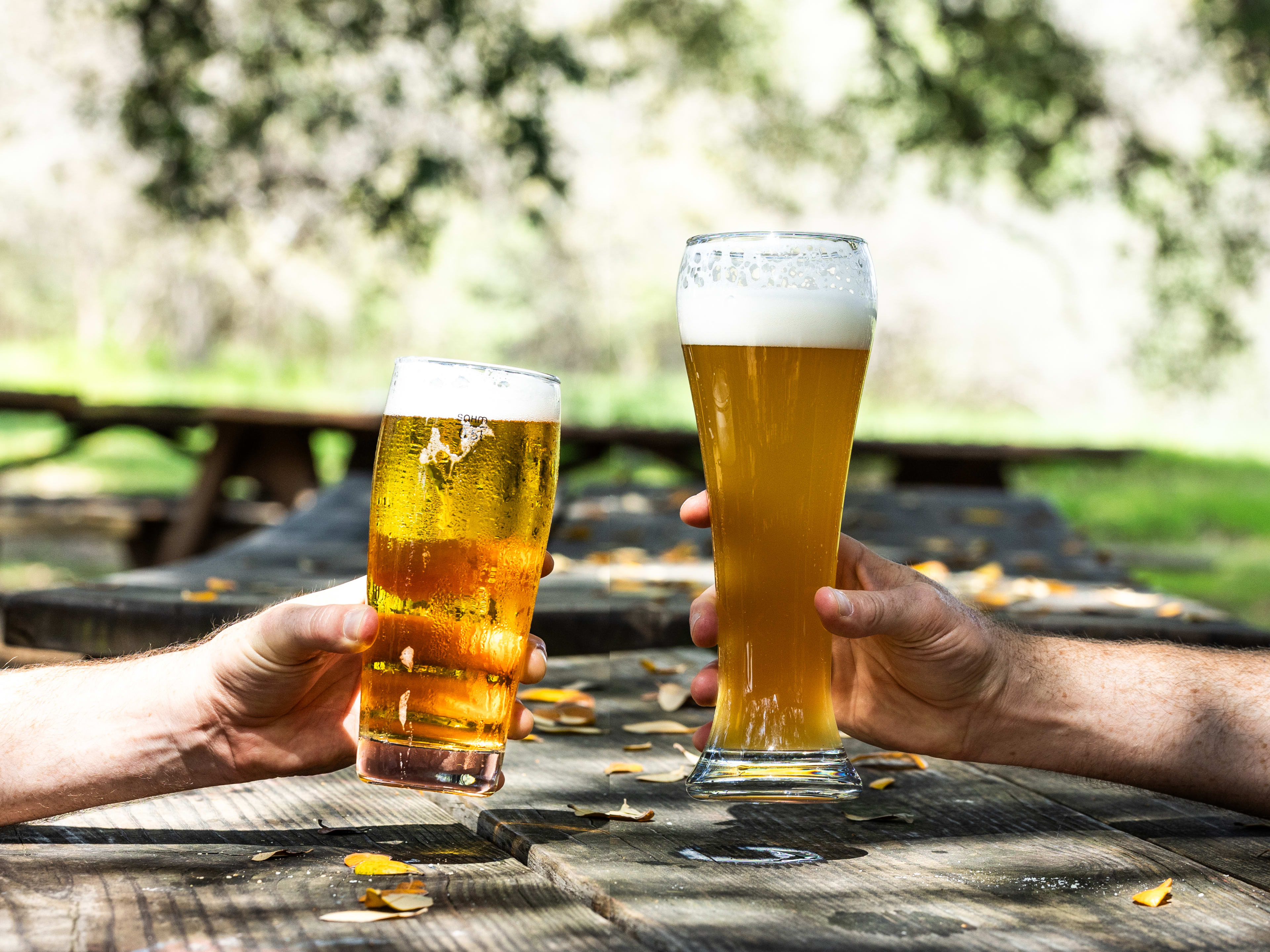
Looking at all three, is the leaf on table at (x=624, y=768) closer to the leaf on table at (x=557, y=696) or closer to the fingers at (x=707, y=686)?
the fingers at (x=707, y=686)

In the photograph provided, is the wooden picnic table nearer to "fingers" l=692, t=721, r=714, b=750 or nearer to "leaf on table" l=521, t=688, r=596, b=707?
"fingers" l=692, t=721, r=714, b=750

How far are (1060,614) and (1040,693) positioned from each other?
956mm

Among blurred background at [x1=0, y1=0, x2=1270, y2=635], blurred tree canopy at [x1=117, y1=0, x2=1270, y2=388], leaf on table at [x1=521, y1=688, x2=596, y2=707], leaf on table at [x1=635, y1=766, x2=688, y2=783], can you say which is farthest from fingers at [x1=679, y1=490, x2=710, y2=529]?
blurred tree canopy at [x1=117, y1=0, x2=1270, y2=388]

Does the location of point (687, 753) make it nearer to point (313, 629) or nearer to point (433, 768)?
point (433, 768)

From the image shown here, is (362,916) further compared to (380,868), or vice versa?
(380,868)

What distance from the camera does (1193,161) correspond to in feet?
33.8

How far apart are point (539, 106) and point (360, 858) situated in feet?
20.4

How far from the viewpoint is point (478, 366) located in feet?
3.58

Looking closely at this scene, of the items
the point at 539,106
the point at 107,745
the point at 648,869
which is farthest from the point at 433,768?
the point at 539,106

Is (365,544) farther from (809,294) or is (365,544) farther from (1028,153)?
(1028,153)

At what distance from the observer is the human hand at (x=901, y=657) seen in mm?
1146

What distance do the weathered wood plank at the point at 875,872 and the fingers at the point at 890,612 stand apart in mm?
171

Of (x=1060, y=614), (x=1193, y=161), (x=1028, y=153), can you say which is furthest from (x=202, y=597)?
(x=1193, y=161)

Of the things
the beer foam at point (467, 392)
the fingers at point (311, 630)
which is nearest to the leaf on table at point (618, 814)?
the fingers at point (311, 630)
